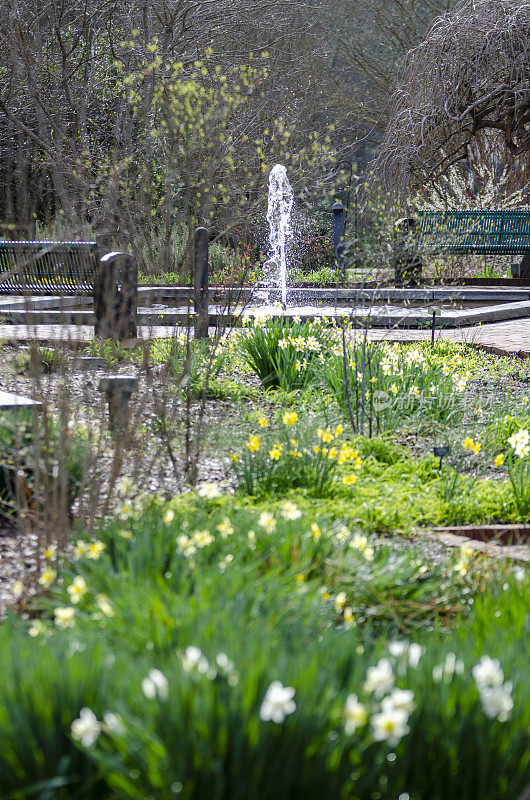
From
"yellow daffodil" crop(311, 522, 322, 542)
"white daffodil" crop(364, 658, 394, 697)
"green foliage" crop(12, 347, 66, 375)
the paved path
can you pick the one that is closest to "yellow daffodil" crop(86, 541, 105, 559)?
"yellow daffodil" crop(311, 522, 322, 542)

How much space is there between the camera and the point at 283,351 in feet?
20.1

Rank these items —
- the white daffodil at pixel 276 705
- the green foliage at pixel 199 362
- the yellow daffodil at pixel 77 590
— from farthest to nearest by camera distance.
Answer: the green foliage at pixel 199 362 → the yellow daffodil at pixel 77 590 → the white daffodil at pixel 276 705

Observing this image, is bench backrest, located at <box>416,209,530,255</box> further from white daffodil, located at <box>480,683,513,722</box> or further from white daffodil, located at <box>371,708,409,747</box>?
white daffodil, located at <box>371,708,409,747</box>

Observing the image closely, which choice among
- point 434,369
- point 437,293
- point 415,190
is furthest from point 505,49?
point 434,369

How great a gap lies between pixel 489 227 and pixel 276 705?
14.7 metres

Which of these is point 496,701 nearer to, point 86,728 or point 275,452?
point 86,728

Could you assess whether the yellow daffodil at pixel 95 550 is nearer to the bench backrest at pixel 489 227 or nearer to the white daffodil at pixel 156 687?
the white daffodil at pixel 156 687

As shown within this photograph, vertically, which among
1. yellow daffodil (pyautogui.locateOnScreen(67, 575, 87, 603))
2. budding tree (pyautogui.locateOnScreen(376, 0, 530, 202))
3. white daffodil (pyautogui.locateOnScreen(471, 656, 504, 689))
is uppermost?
budding tree (pyautogui.locateOnScreen(376, 0, 530, 202))

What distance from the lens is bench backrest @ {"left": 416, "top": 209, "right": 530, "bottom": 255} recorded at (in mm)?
14930

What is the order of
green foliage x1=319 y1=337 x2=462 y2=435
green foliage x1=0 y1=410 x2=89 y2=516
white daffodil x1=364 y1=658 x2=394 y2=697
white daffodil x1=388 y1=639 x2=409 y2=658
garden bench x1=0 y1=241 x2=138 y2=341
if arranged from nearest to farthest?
white daffodil x1=364 y1=658 x2=394 y2=697
white daffodil x1=388 y1=639 x2=409 y2=658
green foliage x1=0 y1=410 x2=89 y2=516
green foliage x1=319 y1=337 x2=462 y2=435
garden bench x1=0 y1=241 x2=138 y2=341

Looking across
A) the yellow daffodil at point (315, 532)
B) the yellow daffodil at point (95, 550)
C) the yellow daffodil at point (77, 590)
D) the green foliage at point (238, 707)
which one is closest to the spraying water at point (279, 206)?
the yellow daffodil at point (315, 532)

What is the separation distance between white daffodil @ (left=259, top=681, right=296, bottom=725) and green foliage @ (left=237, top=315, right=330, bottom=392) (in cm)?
437

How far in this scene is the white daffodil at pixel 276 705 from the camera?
141 cm

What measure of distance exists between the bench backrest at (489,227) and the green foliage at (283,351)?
8.77 meters
